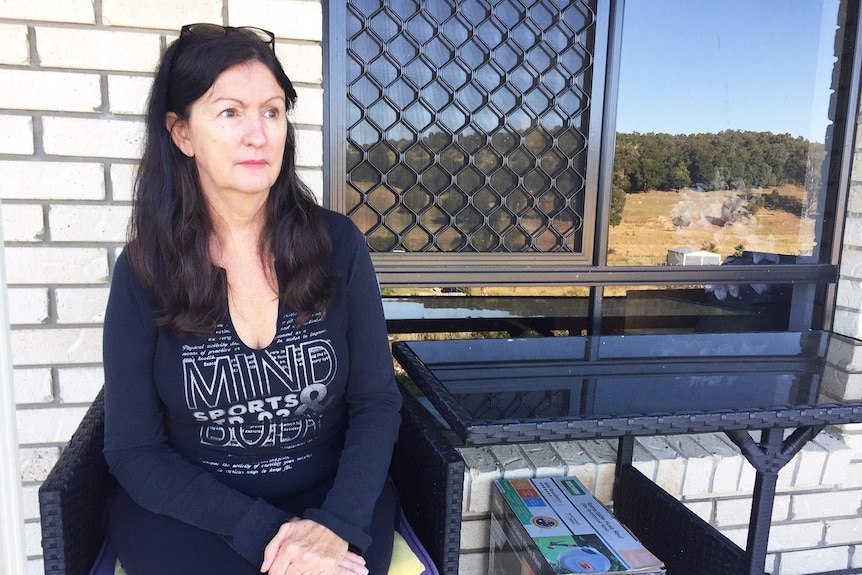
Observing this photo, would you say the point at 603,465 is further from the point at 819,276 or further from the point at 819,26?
Answer: the point at 819,26

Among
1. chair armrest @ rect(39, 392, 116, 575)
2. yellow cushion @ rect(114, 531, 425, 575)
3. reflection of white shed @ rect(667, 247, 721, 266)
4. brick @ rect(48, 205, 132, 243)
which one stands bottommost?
yellow cushion @ rect(114, 531, 425, 575)

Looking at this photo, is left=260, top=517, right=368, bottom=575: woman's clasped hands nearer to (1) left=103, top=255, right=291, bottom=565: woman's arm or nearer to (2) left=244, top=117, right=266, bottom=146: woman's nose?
(1) left=103, top=255, right=291, bottom=565: woman's arm

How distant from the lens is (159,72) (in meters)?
1.34

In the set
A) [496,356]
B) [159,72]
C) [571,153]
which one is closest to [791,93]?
[571,153]

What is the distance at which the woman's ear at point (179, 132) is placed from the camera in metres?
1.35

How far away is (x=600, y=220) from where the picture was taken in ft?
7.01

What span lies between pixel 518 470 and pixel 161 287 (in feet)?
3.84

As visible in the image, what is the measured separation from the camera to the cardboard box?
1430 mm

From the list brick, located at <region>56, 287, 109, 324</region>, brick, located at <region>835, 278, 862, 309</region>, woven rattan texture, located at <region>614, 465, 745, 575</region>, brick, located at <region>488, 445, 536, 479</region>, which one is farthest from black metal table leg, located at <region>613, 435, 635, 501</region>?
brick, located at <region>56, 287, 109, 324</region>

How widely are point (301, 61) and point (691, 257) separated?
1542 millimetres

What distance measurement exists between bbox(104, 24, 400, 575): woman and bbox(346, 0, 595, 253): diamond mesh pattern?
1.75 ft

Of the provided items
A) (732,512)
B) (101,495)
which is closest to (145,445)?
(101,495)

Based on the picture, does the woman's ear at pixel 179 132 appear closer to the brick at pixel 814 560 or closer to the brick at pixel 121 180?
the brick at pixel 121 180

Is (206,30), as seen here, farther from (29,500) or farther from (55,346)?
(29,500)
